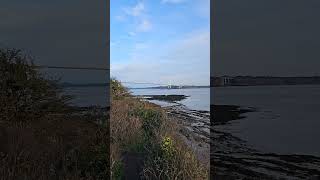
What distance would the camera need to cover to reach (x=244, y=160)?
7.16 meters

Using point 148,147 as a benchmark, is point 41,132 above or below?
above

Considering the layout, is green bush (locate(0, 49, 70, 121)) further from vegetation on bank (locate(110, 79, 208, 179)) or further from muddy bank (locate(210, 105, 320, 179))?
muddy bank (locate(210, 105, 320, 179))

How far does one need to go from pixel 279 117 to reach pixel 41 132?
3221 millimetres

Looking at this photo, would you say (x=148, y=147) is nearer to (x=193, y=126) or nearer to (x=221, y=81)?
(x=193, y=126)

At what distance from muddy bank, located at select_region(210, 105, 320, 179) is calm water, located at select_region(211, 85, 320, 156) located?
0.09 m

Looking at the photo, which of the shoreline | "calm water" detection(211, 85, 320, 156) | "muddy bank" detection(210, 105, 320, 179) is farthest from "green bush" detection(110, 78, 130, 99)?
"calm water" detection(211, 85, 320, 156)

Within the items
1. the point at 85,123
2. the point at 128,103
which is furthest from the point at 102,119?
the point at 128,103

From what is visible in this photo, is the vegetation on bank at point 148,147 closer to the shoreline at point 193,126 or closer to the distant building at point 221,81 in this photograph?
the shoreline at point 193,126

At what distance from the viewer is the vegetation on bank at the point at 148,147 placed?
23.6 feet

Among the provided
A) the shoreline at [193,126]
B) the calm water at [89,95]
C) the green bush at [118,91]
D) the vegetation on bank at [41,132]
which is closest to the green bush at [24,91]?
the vegetation on bank at [41,132]

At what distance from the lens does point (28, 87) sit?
7992 millimetres

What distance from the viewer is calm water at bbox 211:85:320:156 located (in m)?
6.48

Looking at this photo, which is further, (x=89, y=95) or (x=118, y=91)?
(x=118, y=91)

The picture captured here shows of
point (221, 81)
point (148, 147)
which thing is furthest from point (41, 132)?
point (221, 81)
